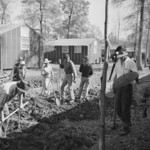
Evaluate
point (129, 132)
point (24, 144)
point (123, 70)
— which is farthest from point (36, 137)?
point (123, 70)

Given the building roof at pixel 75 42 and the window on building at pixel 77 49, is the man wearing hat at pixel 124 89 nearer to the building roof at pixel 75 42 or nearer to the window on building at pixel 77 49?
the building roof at pixel 75 42

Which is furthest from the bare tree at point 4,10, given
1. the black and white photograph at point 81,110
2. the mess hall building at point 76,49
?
the black and white photograph at point 81,110

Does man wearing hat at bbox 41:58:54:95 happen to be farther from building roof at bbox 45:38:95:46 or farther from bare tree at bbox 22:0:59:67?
building roof at bbox 45:38:95:46

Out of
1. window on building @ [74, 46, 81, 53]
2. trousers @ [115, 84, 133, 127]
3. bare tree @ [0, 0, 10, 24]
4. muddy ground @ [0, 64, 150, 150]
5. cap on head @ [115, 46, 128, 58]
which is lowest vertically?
muddy ground @ [0, 64, 150, 150]

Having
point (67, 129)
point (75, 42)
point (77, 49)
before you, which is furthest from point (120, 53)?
point (75, 42)

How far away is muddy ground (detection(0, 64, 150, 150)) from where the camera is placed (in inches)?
172

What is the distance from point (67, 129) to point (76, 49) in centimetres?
2917

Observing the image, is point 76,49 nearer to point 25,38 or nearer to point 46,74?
point 25,38

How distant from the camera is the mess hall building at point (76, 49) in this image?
112 feet

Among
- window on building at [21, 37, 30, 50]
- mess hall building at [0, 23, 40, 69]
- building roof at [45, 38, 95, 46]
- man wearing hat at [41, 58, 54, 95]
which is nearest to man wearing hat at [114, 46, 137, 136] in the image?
man wearing hat at [41, 58, 54, 95]

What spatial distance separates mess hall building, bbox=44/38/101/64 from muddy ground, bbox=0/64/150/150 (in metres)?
25.1

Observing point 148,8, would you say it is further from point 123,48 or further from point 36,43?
point 123,48

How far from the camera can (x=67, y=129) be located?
595cm

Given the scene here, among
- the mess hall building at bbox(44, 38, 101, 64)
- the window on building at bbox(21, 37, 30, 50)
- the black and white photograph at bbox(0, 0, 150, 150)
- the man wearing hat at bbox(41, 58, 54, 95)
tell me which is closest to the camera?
the black and white photograph at bbox(0, 0, 150, 150)
